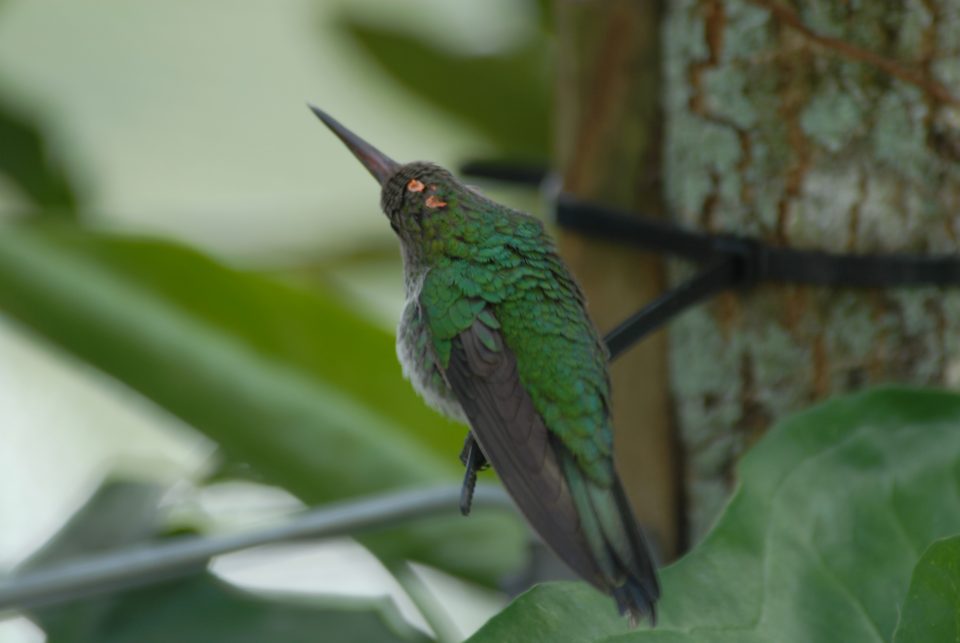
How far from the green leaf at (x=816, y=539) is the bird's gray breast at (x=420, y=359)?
150 millimetres

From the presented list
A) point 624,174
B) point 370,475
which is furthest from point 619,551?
point 370,475

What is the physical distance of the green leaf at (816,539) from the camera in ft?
1.85

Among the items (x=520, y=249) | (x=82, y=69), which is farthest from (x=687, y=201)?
(x=82, y=69)

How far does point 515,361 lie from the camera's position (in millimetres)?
410

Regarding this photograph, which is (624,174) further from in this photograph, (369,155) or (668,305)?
(369,155)

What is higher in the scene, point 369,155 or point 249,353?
point 369,155

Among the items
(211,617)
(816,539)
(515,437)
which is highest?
(515,437)

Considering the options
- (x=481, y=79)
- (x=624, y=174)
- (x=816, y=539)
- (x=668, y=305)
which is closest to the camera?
(x=668, y=305)

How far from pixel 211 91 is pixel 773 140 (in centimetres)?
246

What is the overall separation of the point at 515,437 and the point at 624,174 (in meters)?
0.40

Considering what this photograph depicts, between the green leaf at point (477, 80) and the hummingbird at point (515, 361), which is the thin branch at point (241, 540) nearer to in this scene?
the hummingbird at point (515, 361)

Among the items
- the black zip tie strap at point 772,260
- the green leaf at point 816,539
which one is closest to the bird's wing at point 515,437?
the green leaf at point 816,539

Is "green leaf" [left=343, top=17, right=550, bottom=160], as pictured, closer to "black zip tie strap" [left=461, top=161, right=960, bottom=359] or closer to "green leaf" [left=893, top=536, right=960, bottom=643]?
"black zip tie strap" [left=461, top=161, right=960, bottom=359]

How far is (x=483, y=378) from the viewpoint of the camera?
1.30 ft
